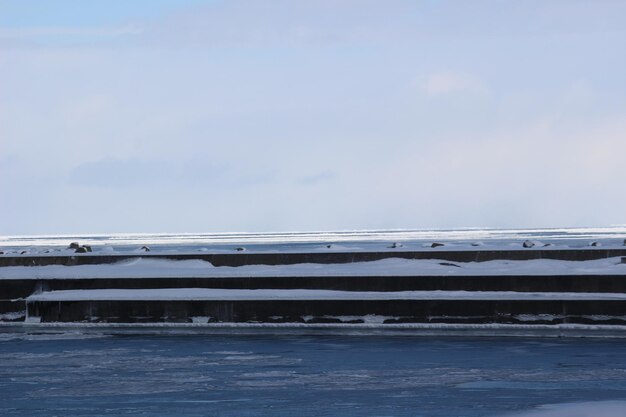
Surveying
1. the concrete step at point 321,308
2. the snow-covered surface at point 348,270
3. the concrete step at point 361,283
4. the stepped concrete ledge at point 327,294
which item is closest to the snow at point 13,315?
the stepped concrete ledge at point 327,294

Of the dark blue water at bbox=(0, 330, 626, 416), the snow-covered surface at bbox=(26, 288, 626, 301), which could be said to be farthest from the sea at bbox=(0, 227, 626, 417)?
the snow-covered surface at bbox=(26, 288, 626, 301)

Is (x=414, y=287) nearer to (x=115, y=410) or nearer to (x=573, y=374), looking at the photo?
(x=573, y=374)

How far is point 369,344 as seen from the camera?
15.8 metres

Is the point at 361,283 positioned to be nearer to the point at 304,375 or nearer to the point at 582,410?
the point at 304,375

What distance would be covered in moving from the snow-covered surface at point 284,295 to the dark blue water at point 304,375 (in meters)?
0.87

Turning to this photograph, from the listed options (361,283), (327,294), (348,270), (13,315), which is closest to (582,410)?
(327,294)

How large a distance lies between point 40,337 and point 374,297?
5.85 meters

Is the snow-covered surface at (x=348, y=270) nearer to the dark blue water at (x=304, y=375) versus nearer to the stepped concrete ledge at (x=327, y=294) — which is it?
the stepped concrete ledge at (x=327, y=294)

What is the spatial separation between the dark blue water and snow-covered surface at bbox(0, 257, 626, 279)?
2.07m

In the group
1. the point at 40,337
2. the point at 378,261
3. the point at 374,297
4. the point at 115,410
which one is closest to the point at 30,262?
the point at 40,337

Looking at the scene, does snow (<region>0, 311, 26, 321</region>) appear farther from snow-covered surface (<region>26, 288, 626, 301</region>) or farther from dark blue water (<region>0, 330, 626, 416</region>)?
dark blue water (<region>0, 330, 626, 416</region>)

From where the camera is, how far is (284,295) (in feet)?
58.7

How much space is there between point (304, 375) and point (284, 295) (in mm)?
5552

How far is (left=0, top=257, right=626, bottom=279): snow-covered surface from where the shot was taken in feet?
60.3
